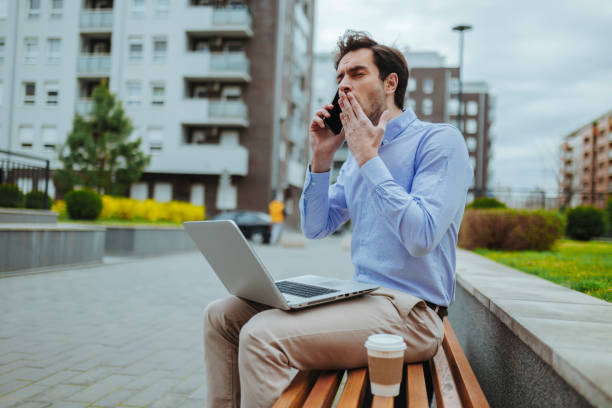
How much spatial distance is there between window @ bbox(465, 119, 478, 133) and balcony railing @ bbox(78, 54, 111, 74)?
64107 millimetres

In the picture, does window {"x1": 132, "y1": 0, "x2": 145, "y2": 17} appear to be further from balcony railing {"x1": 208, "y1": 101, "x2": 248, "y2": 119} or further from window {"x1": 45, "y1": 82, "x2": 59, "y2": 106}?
balcony railing {"x1": 208, "y1": 101, "x2": 248, "y2": 119}

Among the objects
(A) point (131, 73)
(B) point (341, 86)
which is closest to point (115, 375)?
(B) point (341, 86)

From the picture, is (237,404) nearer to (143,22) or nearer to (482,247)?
(482,247)

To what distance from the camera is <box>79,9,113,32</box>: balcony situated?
35125 mm

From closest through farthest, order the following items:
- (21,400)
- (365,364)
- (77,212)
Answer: (365,364), (21,400), (77,212)

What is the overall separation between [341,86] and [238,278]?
1.10 metres

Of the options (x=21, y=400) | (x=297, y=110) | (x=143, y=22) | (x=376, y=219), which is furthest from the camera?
(x=297, y=110)

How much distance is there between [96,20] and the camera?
3522cm

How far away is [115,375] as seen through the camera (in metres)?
3.77

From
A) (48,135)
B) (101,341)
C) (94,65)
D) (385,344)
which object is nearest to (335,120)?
(385,344)

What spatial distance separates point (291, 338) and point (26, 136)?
130 ft

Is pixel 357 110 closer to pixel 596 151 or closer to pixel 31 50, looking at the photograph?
pixel 31 50

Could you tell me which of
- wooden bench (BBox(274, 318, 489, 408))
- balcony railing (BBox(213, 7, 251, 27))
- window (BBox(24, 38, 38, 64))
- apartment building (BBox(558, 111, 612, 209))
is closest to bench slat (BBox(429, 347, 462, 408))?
wooden bench (BBox(274, 318, 489, 408))

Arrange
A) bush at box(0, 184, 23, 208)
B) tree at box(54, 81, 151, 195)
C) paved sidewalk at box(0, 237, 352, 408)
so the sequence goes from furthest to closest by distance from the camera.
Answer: tree at box(54, 81, 151, 195)
bush at box(0, 184, 23, 208)
paved sidewalk at box(0, 237, 352, 408)
